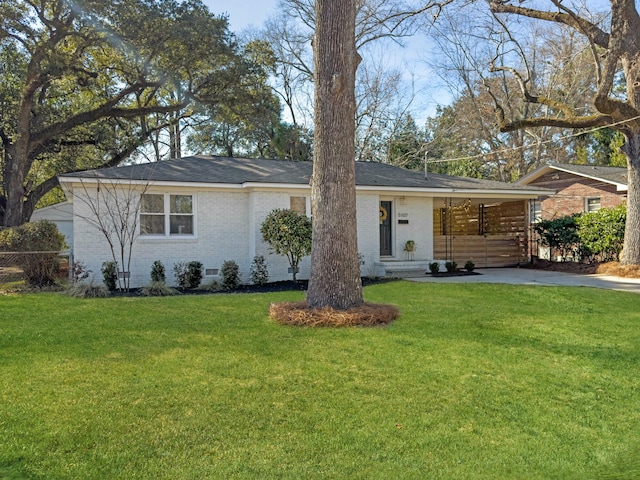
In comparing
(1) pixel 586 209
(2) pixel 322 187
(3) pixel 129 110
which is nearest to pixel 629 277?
(1) pixel 586 209

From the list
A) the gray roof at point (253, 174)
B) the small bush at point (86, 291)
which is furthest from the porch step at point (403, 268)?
the small bush at point (86, 291)

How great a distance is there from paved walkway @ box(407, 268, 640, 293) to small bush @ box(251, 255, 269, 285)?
4163 mm

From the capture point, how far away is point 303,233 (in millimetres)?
11852

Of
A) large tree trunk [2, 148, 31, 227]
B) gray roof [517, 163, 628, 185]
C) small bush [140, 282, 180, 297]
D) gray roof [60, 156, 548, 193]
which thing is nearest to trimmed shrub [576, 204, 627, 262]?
gray roof [60, 156, 548, 193]

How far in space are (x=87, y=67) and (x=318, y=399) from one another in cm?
2106

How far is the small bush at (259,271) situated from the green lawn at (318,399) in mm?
5240

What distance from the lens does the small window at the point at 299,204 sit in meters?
13.4

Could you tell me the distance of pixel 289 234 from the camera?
38.7ft

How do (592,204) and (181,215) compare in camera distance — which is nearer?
(181,215)

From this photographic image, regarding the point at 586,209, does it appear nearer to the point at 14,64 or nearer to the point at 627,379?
the point at 627,379

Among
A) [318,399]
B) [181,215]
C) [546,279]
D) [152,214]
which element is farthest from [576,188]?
[318,399]

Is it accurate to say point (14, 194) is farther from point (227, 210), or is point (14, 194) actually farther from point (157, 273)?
point (227, 210)

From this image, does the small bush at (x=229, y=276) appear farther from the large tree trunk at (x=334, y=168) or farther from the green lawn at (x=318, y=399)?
the large tree trunk at (x=334, y=168)

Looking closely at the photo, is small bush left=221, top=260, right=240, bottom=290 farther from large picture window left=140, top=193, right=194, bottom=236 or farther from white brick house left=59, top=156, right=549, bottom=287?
large picture window left=140, top=193, right=194, bottom=236
